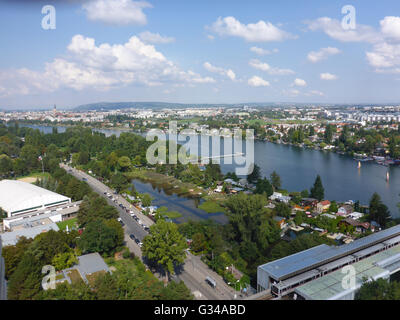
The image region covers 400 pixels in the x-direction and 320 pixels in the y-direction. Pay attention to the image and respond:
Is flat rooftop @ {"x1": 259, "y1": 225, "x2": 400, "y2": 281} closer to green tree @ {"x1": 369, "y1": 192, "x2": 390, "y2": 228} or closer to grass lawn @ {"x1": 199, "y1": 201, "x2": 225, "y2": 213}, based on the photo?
green tree @ {"x1": 369, "y1": 192, "x2": 390, "y2": 228}

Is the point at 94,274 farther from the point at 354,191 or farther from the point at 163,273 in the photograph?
the point at 354,191

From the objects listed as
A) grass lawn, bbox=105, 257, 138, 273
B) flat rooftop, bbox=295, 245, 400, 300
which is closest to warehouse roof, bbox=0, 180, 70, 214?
grass lawn, bbox=105, 257, 138, 273

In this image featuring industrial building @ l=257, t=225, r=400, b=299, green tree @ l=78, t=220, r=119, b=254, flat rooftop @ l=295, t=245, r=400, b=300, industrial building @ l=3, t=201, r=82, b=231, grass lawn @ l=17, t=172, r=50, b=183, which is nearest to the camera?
flat rooftop @ l=295, t=245, r=400, b=300

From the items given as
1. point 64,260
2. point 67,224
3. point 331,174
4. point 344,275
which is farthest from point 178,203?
point 331,174

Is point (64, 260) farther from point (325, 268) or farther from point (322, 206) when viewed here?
point (322, 206)

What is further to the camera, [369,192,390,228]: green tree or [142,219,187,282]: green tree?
[369,192,390,228]: green tree

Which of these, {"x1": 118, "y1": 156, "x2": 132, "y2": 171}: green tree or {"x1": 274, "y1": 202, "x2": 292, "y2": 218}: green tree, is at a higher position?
{"x1": 118, "y1": 156, "x2": 132, "y2": 171}: green tree

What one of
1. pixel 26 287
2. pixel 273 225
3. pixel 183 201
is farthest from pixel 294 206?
pixel 26 287

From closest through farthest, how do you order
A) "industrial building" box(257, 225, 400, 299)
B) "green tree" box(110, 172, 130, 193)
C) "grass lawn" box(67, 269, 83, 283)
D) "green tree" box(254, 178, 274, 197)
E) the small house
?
1. "industrial building" box(257, 225, 400, 299)
2. "grass lawn" box(67, 269, 83, 283)
3. the small house
4. "green tree" box(254, 178, 274, 197)
5. "green tree" box(110, 172, 130, 193)

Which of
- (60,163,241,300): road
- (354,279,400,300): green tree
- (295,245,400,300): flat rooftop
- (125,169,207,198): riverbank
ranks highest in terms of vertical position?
(354,279,400,300): green tree
